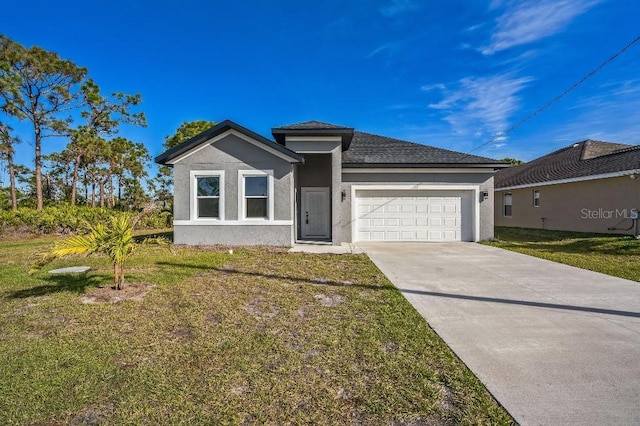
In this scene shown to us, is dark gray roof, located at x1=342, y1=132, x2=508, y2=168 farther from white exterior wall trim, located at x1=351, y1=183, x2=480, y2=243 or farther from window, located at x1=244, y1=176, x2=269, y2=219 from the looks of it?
window, located at x1=244, y1=176, x2=269, y2=219

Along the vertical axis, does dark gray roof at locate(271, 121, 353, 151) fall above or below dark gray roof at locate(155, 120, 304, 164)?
above

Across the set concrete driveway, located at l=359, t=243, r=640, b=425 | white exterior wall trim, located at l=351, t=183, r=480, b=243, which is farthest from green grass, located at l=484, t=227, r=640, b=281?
white exterior wall trim, located at l=351, t=183, r=480, b=243

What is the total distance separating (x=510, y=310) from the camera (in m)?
4.93

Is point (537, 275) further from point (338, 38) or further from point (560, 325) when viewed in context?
point (338, 38)

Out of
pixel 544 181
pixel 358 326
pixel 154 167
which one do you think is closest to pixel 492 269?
pixel 358 326

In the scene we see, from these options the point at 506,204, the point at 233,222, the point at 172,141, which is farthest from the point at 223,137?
the point at 172,141

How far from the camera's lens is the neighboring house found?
1162 cm

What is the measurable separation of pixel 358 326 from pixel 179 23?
1403 centimetres

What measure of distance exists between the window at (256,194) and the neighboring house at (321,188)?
36mm

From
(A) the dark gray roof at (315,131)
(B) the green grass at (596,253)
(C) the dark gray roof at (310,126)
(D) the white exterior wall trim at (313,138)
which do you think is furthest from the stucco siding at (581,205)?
(D) the white exterior wall trim at (313,138)

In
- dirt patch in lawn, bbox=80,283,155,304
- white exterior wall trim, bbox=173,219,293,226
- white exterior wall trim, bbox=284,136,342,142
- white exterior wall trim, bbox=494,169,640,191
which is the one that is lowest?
dirt patch in lawn, bbox=80,283,155,304

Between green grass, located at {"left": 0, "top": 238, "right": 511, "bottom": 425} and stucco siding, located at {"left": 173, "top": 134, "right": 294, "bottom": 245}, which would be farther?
stucco siding, located at {"left": 173, "top": 134, "right": 294, "bottom": 245}

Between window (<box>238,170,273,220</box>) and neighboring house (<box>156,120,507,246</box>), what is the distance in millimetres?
36

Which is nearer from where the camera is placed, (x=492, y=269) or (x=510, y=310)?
(x=510, y=310)
